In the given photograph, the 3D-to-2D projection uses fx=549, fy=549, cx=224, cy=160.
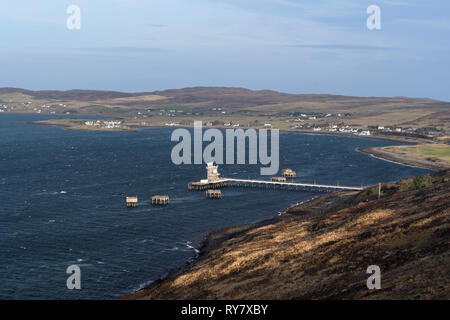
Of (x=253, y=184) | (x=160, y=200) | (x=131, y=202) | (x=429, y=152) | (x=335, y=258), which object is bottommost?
(x=253, y=184)

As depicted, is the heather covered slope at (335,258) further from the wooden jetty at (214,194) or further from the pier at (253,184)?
the pier at (253,184)

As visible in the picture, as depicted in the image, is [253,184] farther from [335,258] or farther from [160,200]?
[335,258]

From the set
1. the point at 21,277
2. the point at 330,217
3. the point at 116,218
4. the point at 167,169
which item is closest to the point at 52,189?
the point at 116,218

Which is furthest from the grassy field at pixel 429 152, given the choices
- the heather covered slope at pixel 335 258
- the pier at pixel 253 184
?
the heather covered slope at pixel 335 258

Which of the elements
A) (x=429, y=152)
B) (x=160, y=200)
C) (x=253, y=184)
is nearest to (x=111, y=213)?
(x=160, y=200)

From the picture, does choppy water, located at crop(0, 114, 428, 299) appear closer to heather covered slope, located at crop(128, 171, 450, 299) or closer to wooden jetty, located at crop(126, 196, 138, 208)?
wooden jetty, located at crop(126, 196, 138, 208)

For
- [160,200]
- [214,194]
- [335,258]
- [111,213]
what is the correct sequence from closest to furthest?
[335,258] < [111,213] < [160,200] < [214,194]
